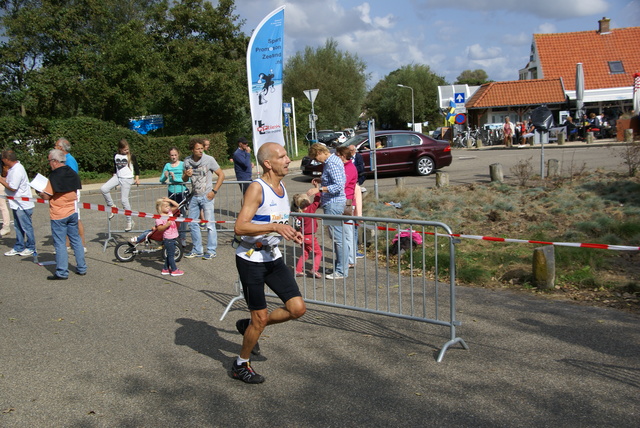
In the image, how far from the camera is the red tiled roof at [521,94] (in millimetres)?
43500

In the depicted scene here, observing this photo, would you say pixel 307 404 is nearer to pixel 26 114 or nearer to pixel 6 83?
pixel 26 114

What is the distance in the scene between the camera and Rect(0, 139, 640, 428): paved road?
4020mm

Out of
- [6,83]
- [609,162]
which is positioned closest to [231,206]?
[609,162]

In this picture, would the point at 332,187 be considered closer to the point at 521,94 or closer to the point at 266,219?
the point at 266,219

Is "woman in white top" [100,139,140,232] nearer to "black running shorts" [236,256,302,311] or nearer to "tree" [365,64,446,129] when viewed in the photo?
"black running shorts" [236,256,302,311]

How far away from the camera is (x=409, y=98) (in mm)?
77938

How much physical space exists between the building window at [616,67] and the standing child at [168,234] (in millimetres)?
46349

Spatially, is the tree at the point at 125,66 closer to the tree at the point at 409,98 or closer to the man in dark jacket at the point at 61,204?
the man in dark jacket at the point at 61,204

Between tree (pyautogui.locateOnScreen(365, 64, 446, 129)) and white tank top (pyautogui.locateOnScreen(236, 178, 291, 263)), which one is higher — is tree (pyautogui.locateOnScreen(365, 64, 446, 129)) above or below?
above

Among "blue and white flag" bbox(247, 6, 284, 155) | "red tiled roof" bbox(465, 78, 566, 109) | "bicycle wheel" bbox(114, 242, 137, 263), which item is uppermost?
"red tiled roof" bbox(465, 78, 566, 109)

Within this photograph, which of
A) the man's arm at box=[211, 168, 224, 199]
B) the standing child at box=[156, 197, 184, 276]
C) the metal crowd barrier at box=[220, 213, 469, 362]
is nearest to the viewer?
the metal crowd barrier at box=[220, 213, 469, 362]

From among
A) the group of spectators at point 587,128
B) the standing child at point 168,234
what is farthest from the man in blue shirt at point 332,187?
the group of spectators at point 587,128

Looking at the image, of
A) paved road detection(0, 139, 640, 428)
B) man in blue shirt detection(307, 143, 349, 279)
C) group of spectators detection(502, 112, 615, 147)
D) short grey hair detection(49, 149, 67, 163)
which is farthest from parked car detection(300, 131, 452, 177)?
group of spectators detection(502, 112, 615, 147)

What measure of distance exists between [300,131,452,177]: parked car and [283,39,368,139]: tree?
3479cm
